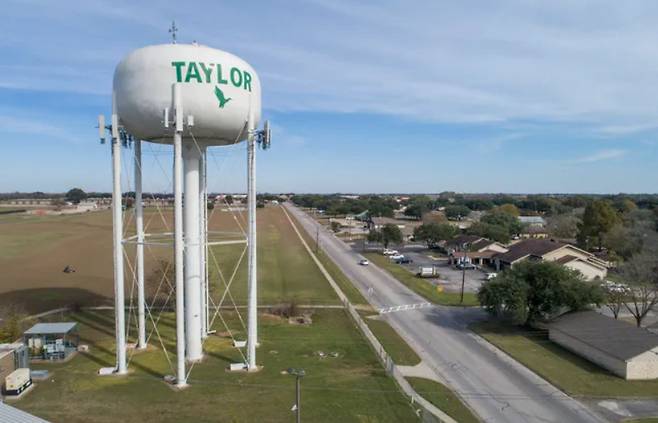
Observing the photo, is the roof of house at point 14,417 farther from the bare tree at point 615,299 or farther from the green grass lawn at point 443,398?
the bare tree at point 615,299

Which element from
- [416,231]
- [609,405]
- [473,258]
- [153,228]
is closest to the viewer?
[609,405]

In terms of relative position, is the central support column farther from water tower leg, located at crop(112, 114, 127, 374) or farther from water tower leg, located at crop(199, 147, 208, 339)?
water tower leg, located at crop(112, 114, 127, 374)

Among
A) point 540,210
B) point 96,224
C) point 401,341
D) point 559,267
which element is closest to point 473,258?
point 559,267

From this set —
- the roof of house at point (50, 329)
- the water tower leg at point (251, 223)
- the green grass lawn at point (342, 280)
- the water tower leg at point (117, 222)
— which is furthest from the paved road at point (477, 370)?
the roof of house at point (50, 329)

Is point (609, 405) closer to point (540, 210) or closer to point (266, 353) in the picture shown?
point (266, 353)

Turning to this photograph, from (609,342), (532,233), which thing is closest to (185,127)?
(609,342)

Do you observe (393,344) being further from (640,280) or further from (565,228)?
(565,228)

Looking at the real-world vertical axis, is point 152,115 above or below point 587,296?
above
